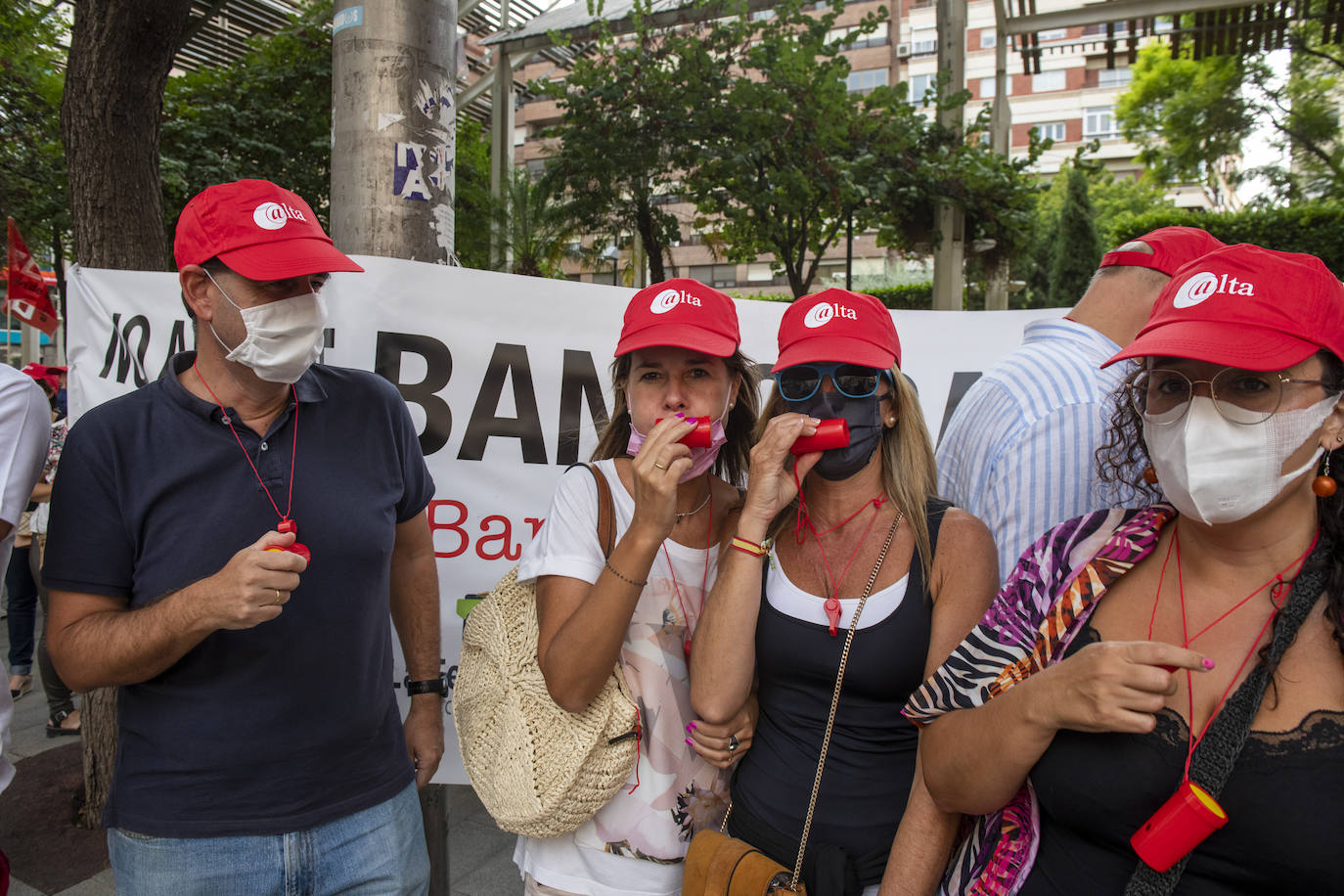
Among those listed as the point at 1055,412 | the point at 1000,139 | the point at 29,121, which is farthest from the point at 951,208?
the point at 29,121

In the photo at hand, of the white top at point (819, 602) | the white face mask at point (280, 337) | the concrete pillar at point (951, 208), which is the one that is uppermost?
the concrete pillar at point (951, 208)

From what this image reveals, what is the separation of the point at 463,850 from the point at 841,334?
3356mm

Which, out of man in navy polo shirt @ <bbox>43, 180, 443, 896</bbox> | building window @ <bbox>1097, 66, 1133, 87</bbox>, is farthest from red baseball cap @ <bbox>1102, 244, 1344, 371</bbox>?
building window @ <bbox>1097, 66, 1133, 87</bbox>

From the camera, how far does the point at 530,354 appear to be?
3.51 meters

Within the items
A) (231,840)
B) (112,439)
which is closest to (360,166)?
(112,439)

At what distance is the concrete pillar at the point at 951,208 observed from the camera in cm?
1068

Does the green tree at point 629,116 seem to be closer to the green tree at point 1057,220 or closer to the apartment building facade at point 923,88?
the green tree at point 1057,220

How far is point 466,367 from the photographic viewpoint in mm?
3410

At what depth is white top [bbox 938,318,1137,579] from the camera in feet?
6.61

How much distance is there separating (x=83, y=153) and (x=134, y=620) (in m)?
3.19

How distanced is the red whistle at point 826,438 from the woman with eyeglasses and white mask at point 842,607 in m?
0.01

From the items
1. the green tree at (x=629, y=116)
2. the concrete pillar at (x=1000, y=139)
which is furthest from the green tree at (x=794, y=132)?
the concrete pillar at (x=1000, y=139)

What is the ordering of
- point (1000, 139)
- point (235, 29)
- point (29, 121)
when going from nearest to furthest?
point (29, 121) < point (1000, 139) < point (235, 29)

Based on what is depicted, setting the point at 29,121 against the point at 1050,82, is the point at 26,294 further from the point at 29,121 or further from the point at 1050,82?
the point at 1050,82
